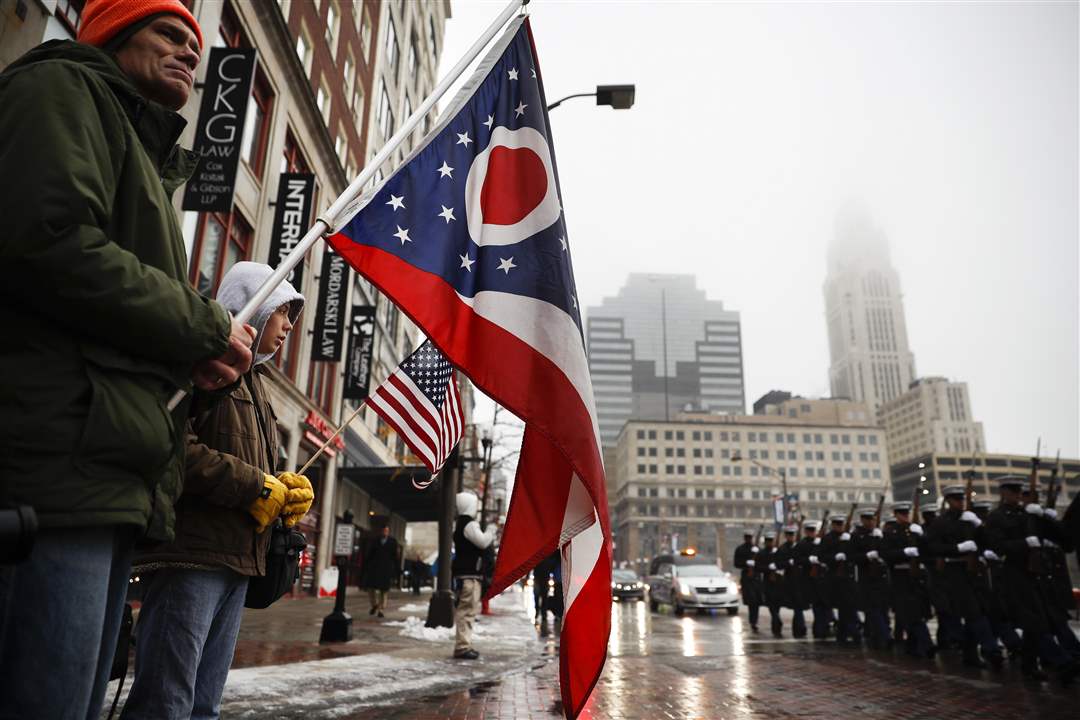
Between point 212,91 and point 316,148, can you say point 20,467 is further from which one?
point 316,148

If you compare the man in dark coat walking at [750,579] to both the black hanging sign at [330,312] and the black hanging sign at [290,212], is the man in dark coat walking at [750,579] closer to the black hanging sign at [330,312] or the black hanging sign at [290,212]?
the black hanging sign at [330,312]

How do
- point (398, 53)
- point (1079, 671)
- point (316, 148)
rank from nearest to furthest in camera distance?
point (1079, 671)
point (316, 148)
point (398, 53)

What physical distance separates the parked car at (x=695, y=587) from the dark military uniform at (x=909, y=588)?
10.3m

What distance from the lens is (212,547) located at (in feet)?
8.93

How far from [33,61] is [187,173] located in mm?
504

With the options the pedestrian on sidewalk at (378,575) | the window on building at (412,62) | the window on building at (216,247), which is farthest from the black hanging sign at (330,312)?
the window on building at (412,62)

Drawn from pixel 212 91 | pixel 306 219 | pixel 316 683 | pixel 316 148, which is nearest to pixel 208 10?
pixel 212 91

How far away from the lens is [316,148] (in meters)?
23.2

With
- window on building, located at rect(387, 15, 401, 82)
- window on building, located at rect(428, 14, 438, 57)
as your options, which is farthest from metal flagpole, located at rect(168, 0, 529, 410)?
window on building, located at rect(428, 14, 438, 57)

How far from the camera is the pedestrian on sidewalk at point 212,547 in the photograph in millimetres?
2553

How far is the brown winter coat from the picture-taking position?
2.66 m

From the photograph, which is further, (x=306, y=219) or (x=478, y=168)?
(x=306, y=219)

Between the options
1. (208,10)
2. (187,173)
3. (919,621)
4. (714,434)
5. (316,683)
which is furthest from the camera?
(714,434)

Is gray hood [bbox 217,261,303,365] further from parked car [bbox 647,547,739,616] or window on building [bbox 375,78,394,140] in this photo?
window on building [bbox 375,78,394,140]
